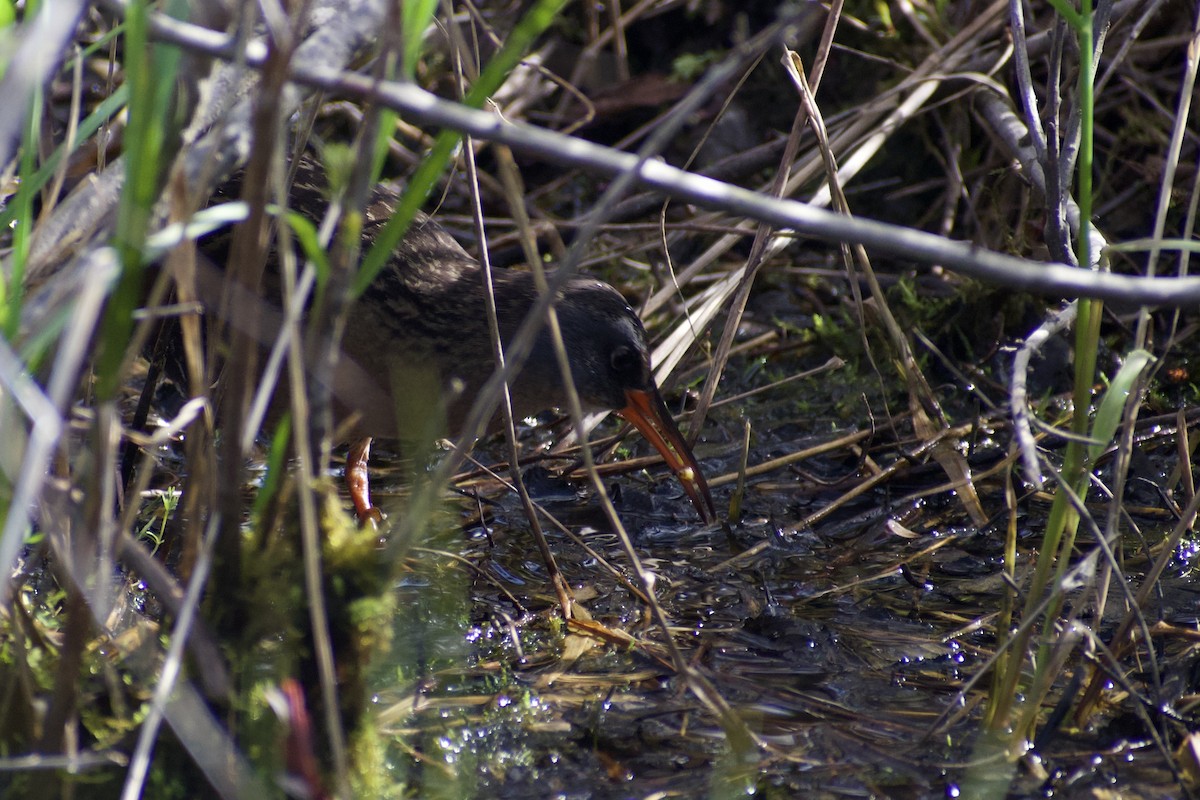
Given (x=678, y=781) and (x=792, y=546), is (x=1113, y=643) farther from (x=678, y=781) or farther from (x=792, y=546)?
(x=792, y=546)

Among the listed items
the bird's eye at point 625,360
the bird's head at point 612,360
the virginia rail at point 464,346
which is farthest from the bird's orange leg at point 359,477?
the bird's eye at point 625,360

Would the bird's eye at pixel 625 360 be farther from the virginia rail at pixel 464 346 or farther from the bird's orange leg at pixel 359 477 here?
the bird's orange leg at pixel 359 477

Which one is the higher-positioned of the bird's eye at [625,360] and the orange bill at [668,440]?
the bird's eye at [625,360]

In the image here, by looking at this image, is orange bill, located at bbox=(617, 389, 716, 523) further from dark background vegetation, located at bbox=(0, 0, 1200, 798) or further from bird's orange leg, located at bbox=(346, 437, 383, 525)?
bird's orange leg, located at bbox=(346, 437, 383, 525)

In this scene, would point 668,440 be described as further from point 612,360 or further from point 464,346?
point 464,346

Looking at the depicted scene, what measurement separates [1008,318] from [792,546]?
1184 millimetres

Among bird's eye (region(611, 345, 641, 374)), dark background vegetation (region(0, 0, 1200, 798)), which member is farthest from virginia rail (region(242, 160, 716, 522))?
dark background vegetation (region(0, 0, 1200, 798))

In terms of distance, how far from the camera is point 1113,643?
6.81 ft

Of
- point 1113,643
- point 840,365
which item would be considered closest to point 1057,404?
point 840,365

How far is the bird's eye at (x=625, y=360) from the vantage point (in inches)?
121

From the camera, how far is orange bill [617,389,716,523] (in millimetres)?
3004

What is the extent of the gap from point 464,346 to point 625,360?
16.0 inches

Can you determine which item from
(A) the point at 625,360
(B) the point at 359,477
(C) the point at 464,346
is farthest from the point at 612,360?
(B) the point at 359,477

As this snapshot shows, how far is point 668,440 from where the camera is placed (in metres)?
3.11
